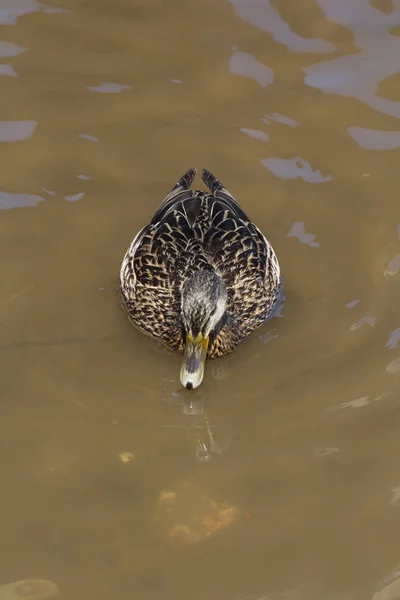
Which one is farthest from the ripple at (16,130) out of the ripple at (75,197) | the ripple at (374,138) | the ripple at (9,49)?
the ripple at (374,138)

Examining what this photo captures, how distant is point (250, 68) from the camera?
9359 mm

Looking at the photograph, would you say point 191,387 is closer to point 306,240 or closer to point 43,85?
point 306,240

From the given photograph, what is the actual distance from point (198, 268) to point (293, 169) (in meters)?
1.84

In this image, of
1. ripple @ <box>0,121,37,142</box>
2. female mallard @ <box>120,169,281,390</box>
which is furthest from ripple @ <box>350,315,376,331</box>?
ripple @ <box>0,121,37,142</box>

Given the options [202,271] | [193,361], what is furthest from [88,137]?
[193,361]

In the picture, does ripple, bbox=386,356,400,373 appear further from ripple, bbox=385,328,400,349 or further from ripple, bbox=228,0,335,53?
ripple, bbox=228,0,335,53

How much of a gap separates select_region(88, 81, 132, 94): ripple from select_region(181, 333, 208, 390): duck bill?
133 inches

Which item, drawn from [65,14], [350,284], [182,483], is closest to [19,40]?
[65,14]

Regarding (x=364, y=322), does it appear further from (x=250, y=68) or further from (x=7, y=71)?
(x=7, y=71)

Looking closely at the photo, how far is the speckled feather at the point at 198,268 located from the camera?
698cm

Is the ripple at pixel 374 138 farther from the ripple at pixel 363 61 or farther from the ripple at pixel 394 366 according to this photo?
the ripple at pixel 394 366

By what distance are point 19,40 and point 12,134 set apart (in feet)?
4.61

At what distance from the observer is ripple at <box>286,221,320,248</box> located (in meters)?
7.70

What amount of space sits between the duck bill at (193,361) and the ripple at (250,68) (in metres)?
3.54
